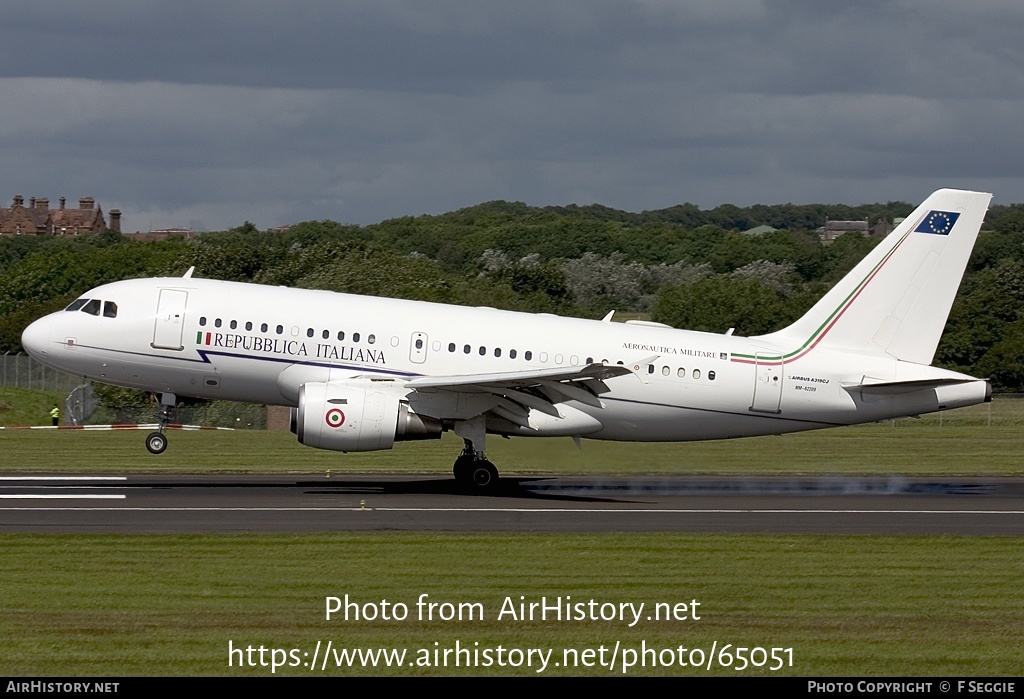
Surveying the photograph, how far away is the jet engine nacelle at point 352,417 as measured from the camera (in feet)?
96.6

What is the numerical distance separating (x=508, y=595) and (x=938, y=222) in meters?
18.7

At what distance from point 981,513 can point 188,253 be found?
250ft

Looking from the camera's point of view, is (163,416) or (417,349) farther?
(163,416)

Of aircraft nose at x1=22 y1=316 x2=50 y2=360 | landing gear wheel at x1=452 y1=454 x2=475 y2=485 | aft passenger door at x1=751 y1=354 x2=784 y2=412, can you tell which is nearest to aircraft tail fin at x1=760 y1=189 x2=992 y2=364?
aft passenger door at x1=751 y1=354 x2=784 y2=412

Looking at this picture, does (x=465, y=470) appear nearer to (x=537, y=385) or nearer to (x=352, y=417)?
(x=537, y=385)

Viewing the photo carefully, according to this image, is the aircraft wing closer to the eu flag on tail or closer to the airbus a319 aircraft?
the airbus a319 aircraft

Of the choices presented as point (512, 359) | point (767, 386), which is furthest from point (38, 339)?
point (767, 386)

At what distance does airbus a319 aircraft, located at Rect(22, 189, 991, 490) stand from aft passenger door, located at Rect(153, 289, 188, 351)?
37mm

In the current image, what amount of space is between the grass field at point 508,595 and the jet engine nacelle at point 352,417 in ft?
19.6

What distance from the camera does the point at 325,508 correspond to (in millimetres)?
27891

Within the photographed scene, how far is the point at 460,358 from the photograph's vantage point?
31.8 metres

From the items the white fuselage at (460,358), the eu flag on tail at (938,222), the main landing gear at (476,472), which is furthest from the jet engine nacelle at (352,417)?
the eu flag on tail at (938,222)

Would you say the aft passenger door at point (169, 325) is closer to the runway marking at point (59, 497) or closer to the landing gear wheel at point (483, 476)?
the runway marking at point (59, 497)

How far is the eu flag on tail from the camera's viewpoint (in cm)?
3316
